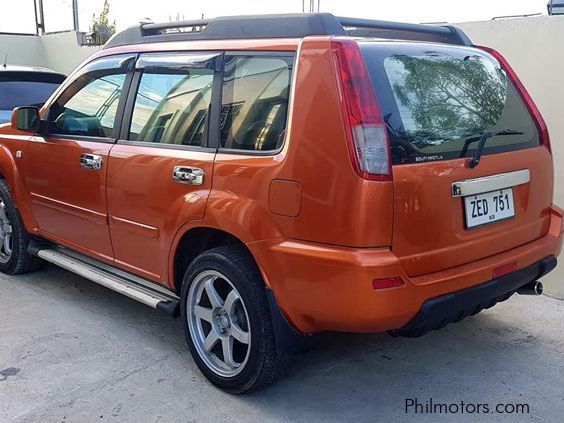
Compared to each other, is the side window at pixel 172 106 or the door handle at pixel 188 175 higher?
the side window at pixel 172 106

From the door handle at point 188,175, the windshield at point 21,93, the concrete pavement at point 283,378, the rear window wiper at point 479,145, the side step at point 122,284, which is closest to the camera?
the rear window wiper at point 479,145

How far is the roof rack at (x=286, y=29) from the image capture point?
2.87 meters

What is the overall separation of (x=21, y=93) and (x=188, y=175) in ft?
14.9

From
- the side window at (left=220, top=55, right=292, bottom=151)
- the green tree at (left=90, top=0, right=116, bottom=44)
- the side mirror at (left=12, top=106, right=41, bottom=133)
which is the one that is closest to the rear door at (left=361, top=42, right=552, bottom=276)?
the side window at (left=220, top=55, right=292, bottom=151)

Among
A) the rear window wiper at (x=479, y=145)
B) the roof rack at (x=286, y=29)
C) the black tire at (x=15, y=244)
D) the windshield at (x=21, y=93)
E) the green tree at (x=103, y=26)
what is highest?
the green tree at (x=103, y=26)

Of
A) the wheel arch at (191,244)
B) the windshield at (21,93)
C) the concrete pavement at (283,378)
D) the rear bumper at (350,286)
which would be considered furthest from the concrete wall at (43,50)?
the rear bumper at (350,286)

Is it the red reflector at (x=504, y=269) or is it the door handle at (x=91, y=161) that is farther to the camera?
the door handle at (x=91, y=161)

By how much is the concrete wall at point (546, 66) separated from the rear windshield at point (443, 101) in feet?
4.53

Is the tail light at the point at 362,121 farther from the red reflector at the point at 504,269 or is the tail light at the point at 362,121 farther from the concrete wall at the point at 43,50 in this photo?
the concrete wall at the point at 43,50

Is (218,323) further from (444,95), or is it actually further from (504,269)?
(444,95)

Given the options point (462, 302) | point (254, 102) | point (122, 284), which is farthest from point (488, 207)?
point (122, 284)

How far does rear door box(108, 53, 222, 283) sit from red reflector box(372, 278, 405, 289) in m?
1.00

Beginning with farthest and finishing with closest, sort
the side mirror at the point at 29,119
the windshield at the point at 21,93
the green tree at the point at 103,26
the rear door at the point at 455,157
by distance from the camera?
the green tree at the point at 103,26 < the windshield at the point at 21,93 < the side mirror at the point at 29,119 < the rear door at the point at 455,157

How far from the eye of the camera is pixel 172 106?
3.42m
